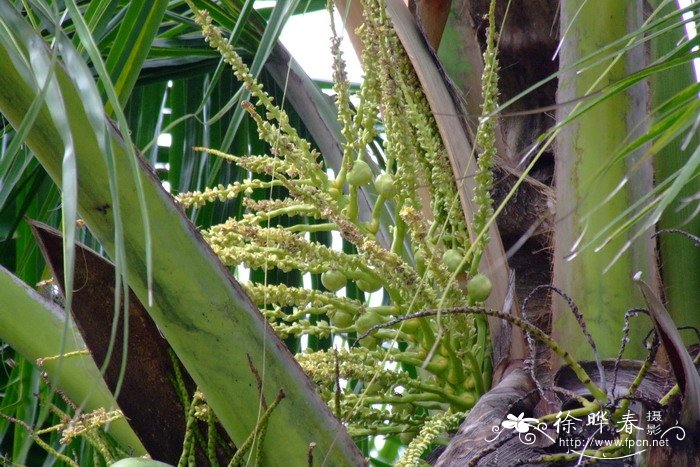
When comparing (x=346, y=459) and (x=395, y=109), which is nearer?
(x=346, y=459)

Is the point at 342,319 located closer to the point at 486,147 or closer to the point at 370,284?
the point at 370,284

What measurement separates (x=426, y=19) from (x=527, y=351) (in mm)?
460

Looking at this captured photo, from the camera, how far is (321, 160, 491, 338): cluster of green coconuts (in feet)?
2.94

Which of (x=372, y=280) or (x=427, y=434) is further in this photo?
(x=372, y=280)

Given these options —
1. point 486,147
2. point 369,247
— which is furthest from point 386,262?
point 486,147

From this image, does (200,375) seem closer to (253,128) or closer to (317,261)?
(317,261)

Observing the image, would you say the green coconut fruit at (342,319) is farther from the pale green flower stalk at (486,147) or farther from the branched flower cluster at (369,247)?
the pale green flower stalk at (486,147)

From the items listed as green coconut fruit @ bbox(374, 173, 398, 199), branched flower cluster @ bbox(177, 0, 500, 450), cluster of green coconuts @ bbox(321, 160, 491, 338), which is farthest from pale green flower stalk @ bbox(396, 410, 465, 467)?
green coconut fruit @ bbox(374, 173, 398, 199)

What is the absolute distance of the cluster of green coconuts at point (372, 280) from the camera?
2.94 ft

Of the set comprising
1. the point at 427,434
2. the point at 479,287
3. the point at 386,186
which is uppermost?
the point at 386,186

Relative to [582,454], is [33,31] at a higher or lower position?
higher

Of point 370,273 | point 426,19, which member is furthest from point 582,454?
point 426,19

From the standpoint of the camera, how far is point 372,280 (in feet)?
3.01

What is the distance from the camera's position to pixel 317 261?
860mm
